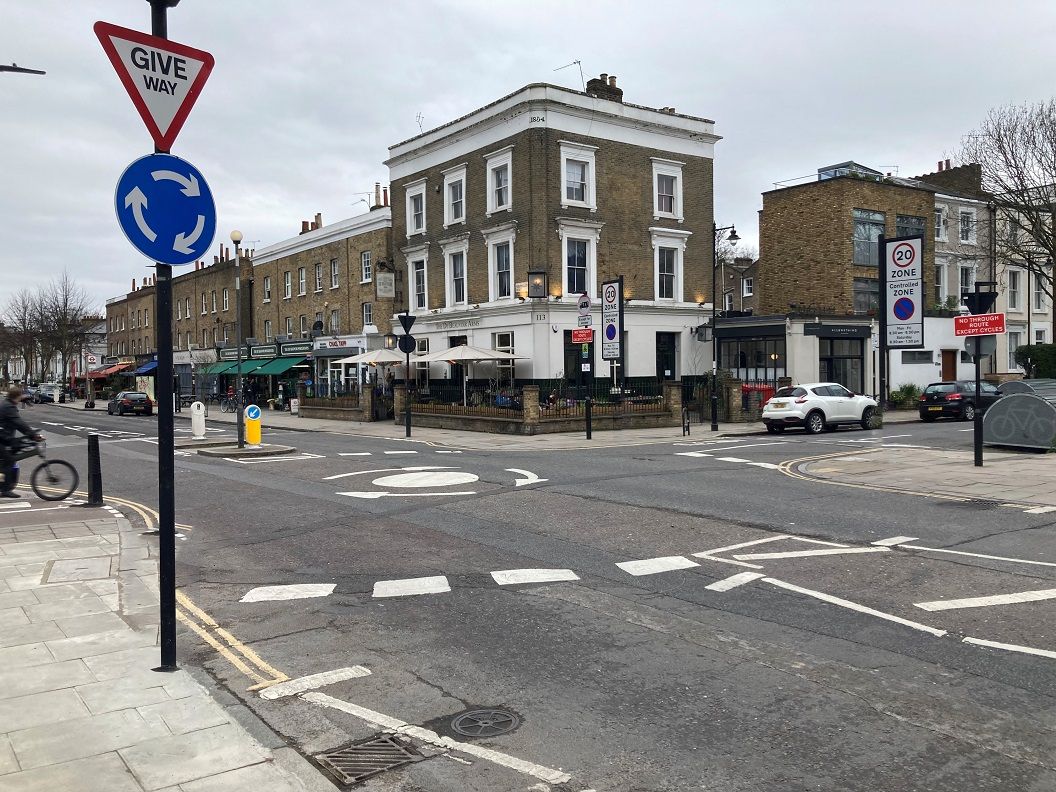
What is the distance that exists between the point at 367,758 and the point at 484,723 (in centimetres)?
70

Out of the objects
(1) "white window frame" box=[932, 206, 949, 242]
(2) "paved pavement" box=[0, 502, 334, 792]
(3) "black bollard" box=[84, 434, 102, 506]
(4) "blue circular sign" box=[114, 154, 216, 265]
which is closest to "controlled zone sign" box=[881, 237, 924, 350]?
(1) "white window frame" box=[932, 206, 949, 242]

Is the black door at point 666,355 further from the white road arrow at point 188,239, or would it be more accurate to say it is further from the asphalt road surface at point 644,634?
the white road arrow at point 188,239

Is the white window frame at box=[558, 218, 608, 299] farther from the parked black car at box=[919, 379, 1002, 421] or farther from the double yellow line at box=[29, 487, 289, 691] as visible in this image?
the double yellow line at box=[29, 487, 289, 691]

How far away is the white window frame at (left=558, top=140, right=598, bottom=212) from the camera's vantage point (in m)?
32.7

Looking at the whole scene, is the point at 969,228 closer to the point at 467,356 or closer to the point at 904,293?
the point at 904,293

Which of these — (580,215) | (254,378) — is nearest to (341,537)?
(580,215)

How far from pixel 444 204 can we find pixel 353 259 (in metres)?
8.95

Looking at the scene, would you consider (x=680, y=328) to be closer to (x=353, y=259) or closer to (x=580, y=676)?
(x=353, y=259)

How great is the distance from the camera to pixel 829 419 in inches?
1055

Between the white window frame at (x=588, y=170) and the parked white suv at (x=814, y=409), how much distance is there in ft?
39.0

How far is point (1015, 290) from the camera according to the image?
167ft

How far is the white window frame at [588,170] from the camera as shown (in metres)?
32.7

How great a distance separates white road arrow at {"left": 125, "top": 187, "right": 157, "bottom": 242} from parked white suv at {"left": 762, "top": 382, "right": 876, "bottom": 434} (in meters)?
24.3

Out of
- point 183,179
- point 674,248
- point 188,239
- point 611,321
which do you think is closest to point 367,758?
point 188,239
